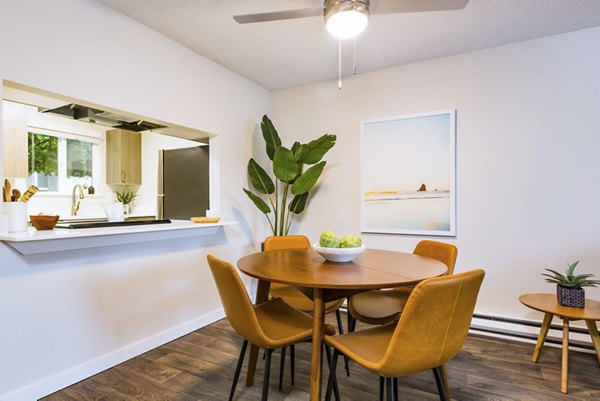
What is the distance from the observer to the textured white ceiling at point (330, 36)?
89.0 inches

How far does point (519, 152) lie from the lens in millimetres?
2811

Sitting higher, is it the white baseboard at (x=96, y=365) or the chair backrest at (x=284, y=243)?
the chair backrest at (x=284, y=243)

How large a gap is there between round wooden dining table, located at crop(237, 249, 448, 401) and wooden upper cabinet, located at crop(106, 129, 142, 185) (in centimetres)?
363

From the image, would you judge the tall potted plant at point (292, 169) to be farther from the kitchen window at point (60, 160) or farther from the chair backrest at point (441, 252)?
the kitchen window at point (60, 160)

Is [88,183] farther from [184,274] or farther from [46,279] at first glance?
[46,279]

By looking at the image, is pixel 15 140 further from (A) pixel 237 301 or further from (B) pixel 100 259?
(A) pixel 237 301

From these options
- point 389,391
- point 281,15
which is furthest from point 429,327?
point 281,15

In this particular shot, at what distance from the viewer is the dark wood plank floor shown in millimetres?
1941

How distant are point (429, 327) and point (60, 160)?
5.13 metres

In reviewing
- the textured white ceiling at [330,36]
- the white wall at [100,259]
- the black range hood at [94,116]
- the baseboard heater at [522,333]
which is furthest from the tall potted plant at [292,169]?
the baseboard heater at [522,333]

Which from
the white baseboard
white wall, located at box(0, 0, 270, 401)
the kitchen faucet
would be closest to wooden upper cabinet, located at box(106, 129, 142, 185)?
the kitchen faucet

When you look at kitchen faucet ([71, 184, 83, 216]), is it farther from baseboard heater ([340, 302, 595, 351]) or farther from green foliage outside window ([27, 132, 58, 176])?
baseboard heater ([340, 302, 595, 351])

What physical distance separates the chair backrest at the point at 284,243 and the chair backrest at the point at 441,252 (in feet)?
3.14

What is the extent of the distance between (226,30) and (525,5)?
223 centimetres
